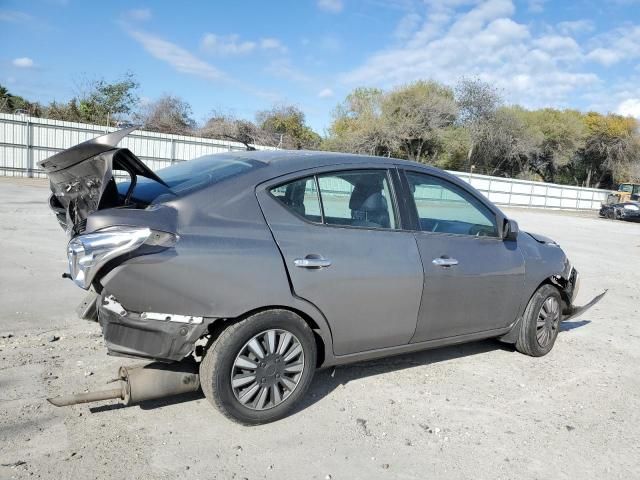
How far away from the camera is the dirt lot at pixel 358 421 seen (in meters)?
3.00

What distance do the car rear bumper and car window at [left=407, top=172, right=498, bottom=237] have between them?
6.25 feet

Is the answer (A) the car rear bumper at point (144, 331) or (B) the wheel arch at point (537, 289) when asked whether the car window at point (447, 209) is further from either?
(A) the car rear bumper at point (144, 331)

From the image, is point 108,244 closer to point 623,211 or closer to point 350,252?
point 350,252

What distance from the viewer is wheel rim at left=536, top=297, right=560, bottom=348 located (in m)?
4.96

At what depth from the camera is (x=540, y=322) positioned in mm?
4965

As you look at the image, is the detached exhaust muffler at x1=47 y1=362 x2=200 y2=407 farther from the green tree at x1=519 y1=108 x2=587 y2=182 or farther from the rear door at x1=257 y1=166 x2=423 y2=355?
the green tree at x1=519 y1=108 x2=587 y2=182

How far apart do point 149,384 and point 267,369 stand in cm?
72

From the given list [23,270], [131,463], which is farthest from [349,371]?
[23,270]

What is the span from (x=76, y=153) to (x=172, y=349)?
1260mm

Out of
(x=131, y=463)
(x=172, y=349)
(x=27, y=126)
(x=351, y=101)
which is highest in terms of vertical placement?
(x=351, y=101)

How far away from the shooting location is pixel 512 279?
14.9 feet

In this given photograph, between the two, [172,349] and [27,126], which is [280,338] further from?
[27,126]

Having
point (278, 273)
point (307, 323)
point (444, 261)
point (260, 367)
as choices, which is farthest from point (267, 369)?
point (444, 261)

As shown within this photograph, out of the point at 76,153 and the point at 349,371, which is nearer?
the point at 76,153
